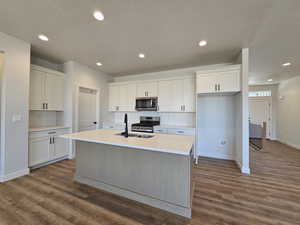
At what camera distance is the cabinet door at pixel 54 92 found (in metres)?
3.55

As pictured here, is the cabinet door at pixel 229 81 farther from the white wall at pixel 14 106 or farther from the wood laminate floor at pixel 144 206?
the white wall at pixel 14 106

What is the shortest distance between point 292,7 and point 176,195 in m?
3.06

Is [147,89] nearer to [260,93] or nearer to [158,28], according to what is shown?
[158,28]

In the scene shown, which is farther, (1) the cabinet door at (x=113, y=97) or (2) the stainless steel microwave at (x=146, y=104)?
Result: (1) the cabinet door at (x=113, y=97)

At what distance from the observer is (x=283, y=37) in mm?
2615

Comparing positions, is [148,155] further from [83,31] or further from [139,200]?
[83,31]

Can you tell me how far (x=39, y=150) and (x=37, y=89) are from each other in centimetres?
150

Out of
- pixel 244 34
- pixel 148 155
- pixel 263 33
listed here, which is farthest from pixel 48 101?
pixel 263 33

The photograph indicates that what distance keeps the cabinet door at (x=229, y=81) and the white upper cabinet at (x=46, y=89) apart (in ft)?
14.2

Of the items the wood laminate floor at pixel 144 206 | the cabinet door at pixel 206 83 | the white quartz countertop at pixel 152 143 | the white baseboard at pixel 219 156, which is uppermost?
the cabinet door at pixel 206 83

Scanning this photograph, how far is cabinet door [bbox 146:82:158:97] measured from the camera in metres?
4.36

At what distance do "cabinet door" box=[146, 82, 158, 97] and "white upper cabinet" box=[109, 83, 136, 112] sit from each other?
0.55 m

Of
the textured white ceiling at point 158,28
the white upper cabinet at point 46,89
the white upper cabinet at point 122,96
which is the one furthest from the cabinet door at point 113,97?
the white upper cabinet at point 46,89

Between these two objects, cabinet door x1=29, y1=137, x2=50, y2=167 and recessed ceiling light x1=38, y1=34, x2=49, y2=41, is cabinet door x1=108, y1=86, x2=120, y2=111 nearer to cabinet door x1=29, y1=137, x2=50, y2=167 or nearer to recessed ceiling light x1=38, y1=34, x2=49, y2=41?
cabinet door x1=29, y1=137, x2=50, y2=167
